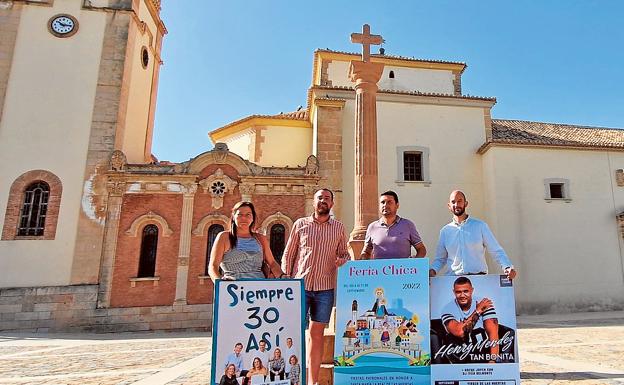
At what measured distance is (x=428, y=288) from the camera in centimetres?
390

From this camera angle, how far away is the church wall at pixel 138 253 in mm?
13805

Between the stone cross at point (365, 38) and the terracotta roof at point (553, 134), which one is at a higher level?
the terracotta roof at point (553, 134)

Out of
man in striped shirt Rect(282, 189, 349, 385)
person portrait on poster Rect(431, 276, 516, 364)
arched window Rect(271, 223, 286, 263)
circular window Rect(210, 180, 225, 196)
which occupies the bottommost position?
person portrait on poster Rect(431, 276, 516, 364)

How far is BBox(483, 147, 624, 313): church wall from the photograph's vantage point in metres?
15.4

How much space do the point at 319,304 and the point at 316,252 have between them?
1.86 feet

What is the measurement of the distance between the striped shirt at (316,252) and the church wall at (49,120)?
13049 millimetres

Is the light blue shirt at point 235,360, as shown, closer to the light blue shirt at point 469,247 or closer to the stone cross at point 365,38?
the light blue shirt at point 469,247

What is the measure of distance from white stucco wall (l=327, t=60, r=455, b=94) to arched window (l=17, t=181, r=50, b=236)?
13297 mm

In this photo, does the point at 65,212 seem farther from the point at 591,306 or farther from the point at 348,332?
the point at 591,306

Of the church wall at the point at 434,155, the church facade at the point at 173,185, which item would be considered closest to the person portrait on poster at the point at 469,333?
the church facade at the point at 173,185

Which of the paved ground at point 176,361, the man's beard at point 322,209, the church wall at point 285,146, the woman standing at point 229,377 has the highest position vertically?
the church wall at point 285,146

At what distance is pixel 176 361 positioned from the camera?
22.3 ft

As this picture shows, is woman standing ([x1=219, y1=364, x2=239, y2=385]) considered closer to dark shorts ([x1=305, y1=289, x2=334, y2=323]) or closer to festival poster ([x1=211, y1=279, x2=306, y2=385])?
festival poster ([x1=211, y1=279, x2=306, y2=385])

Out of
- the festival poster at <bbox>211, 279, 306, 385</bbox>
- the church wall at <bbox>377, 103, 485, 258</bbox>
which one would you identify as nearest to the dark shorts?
the festival poster at <bbox>211, 279, 306, 385</bbox>
